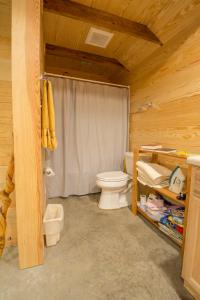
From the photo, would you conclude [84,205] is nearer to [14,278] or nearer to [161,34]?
[14,278]

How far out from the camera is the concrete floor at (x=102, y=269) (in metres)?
0.92

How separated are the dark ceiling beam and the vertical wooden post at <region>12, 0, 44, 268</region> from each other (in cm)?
145

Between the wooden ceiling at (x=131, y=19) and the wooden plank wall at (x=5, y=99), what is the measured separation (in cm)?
64

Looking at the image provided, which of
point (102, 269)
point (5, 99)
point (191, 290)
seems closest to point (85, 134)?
point (5, 99)

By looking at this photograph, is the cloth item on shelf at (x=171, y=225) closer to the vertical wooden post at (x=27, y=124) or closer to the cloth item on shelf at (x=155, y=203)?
the cloth item on shelf at (x=155, y=203)

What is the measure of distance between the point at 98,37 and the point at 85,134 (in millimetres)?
1315

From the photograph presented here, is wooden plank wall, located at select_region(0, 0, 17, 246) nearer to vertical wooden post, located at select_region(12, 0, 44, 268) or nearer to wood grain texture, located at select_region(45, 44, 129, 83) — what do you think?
vertical wooden post, located at select_region(12, 0, 44, 268)

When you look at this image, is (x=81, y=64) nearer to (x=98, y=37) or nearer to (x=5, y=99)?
(x=98, y=37)

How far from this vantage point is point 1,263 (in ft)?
3.66

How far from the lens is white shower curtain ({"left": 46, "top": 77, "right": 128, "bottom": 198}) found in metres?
2.17

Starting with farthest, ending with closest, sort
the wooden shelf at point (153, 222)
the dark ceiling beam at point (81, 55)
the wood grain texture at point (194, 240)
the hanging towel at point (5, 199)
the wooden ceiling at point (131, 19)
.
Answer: the dark ceiling beam at point (81, 55) → the wooden ceiling at point (131, 19) → the wooden shelf at point (153, 222) → the hanging towel at point (5, 199) → the wood grain texture at point (194, 240)

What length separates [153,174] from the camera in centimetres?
153

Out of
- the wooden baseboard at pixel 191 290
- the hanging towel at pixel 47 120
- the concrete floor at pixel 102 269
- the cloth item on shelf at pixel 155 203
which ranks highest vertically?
the hanging towel at pixel 47 120

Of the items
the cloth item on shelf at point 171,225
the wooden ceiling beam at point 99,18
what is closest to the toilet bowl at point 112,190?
the cloth item on shelf at point 171,225
